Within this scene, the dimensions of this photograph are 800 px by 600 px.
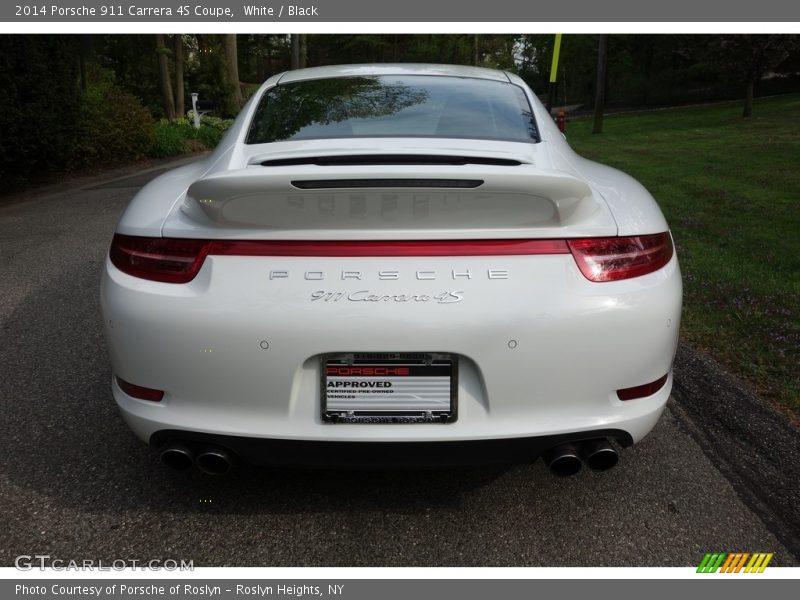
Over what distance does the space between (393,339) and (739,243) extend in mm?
5484

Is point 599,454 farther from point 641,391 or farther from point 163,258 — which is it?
point 163,258

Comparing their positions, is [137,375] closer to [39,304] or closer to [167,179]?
[167,179]

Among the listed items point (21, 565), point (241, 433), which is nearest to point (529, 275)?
point (241, 433)

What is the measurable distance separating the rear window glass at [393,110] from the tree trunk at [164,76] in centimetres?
1679

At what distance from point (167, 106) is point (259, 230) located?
19598 millimetres

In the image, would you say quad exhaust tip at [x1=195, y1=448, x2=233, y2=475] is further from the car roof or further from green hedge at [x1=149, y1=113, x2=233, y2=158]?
green hedge at [x1=149, y1=113, x2=233, y2=158]

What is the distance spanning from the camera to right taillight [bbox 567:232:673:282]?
7.09 ft

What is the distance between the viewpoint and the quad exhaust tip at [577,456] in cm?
219

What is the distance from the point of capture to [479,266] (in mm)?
2105

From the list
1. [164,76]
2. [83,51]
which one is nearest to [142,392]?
[83,51]

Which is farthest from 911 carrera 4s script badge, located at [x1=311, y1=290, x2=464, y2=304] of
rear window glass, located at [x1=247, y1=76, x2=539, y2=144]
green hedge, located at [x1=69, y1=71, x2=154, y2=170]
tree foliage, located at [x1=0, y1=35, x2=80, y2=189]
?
green hedge, located at [x1=69, y1=71, x2=154, y2=170]

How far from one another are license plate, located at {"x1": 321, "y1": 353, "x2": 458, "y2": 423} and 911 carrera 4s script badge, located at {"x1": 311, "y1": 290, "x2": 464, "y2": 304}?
0.58 ft

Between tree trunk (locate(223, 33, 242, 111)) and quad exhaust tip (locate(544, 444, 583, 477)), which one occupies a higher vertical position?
quad exhaust tip (locate(544, 444, 583, 477))

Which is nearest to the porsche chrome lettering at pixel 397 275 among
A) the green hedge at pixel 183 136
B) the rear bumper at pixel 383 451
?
the rear bumper at pixel 383 451
